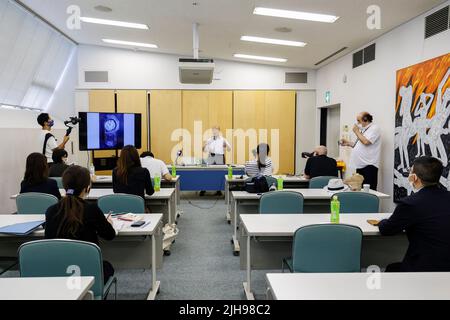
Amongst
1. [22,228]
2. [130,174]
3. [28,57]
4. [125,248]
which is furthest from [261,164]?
[28,57]

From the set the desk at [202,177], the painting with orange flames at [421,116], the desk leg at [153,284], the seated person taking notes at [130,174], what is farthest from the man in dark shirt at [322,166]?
the desk leg at [153,284]

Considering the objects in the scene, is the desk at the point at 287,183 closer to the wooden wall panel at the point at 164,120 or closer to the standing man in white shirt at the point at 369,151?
the standing man in white shirt at the point at 369,151

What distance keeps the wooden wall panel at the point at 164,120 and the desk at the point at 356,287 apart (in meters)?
7.12

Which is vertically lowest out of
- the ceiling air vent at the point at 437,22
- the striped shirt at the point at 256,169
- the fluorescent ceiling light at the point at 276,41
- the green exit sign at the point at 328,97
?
the striped shirt at the point at 256,169

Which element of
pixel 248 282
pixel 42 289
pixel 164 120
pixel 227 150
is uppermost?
pixel 164 120

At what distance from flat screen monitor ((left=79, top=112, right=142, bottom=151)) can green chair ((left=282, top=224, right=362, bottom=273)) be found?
560 centimetres

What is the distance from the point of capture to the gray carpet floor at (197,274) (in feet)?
9.80

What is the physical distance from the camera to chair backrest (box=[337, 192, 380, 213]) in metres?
3.27

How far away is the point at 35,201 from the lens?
320cm

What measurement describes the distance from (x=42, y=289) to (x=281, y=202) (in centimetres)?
231

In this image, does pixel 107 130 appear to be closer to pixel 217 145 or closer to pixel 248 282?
pixel 217 145

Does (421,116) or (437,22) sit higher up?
(437,22)

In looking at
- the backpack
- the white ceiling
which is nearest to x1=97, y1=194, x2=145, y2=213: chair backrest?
the backpack
